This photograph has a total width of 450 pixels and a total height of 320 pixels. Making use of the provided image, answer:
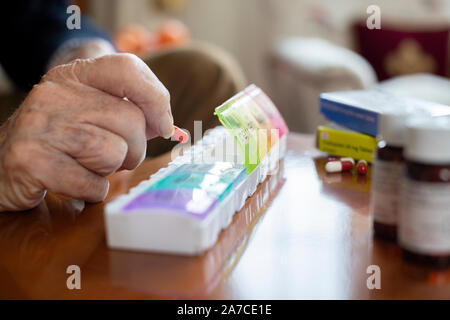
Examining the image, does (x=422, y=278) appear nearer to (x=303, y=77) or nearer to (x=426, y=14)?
(x=303, y=77)

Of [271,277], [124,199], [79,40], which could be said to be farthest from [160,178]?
[79,40]

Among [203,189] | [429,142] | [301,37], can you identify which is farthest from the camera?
[301,37]

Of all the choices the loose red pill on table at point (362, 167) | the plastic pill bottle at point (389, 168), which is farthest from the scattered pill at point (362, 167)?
the plastic pill bottle at point (389, 168)

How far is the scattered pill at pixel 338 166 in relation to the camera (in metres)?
0.87

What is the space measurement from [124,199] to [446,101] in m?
1.52

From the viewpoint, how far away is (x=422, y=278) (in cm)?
53

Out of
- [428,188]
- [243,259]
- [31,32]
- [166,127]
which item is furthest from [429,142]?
[31,32]

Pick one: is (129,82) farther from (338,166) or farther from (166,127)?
(338,166)

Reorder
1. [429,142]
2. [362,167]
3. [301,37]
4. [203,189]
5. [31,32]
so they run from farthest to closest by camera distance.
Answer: [301,37] → [31,32] → [362,167] → [203,189] → [429,142]

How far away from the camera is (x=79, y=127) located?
67 centimetres

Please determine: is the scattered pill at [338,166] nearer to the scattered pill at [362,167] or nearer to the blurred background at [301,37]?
the scattered pill at [362,167]

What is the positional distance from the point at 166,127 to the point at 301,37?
233 cm

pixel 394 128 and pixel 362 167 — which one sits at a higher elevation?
pixel 394 128

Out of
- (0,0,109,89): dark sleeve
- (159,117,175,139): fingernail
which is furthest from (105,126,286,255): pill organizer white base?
(0,0,109,89): dark sleeve
